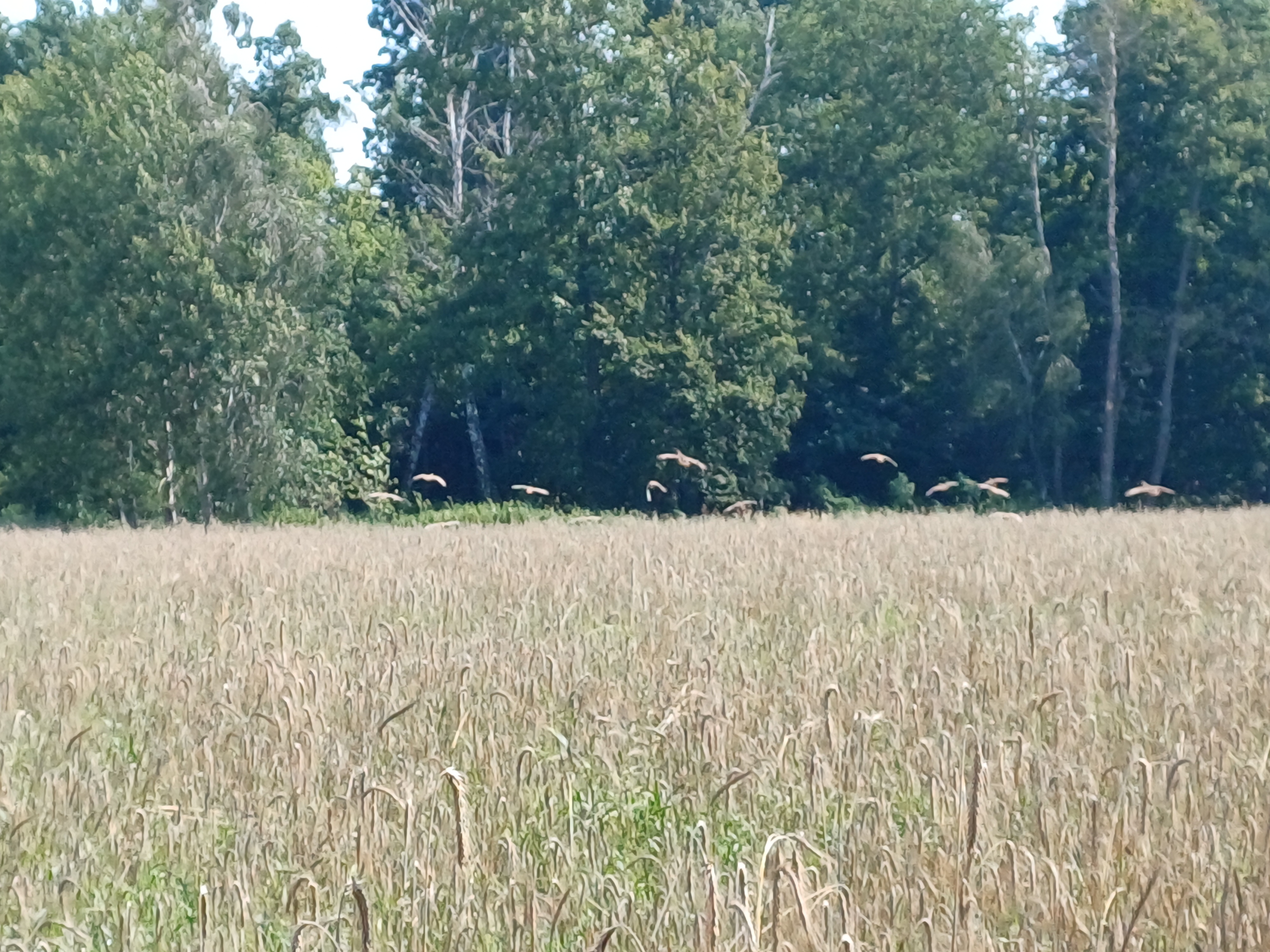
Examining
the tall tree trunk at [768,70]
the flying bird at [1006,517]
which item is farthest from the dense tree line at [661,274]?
the flying bird at [1006,517]

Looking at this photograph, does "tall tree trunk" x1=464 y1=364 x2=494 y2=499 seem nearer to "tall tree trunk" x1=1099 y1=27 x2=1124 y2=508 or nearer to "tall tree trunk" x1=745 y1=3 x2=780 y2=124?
"tall tree trunk" x1=745 y1=3 x2=780 y2=124

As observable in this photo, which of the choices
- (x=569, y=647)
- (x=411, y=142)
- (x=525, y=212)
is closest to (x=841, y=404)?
(x=525, y=212)

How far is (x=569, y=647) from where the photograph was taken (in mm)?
6195

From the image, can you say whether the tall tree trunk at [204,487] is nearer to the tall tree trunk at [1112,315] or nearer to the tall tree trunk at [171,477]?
the tall tree trunk at [171,477]

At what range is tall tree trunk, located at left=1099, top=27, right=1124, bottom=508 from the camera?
31375 mm

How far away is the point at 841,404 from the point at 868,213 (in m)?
4.17

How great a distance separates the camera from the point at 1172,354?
3148 centimetres

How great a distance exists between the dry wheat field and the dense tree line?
69.4ft

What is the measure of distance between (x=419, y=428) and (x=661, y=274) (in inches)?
275

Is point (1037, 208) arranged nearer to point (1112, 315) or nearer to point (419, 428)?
point (1112, 315)

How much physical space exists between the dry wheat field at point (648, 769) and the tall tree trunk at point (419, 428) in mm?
26020

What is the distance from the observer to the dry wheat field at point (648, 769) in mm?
3033

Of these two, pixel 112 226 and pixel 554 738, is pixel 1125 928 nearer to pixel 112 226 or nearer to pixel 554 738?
pixel 554 738

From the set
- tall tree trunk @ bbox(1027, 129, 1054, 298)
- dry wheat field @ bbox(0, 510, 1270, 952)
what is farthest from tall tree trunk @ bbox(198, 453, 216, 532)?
dry wheat field @ bbox(0, 510, 1270, 952)
